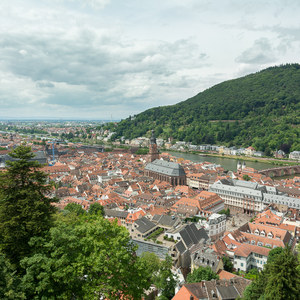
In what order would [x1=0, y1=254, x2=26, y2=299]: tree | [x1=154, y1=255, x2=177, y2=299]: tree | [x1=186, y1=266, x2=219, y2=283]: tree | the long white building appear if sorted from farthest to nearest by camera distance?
the long white building
[x1=186, y1=266, x2=219, y2=283]: tree
[x1=154, y1=255, x2=177, y2=299]: tree
[x1=0, y1=254, x2=26, y2=299]: tree

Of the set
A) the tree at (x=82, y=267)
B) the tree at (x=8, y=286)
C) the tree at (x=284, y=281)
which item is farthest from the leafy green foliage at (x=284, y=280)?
the tree at (x=8, y=286)

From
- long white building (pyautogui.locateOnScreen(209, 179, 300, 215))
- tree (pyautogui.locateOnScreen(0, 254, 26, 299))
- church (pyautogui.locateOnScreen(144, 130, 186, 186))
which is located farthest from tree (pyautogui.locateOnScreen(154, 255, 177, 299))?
church (pyautogui.locateOnScreen(144, 130, 186, 186))

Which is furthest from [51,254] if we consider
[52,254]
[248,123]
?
[248,123]

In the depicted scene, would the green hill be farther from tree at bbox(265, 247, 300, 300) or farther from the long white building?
tree at bbox(265, 247, 300, 300)

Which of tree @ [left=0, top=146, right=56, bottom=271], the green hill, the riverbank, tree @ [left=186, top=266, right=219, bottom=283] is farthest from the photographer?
the green hill

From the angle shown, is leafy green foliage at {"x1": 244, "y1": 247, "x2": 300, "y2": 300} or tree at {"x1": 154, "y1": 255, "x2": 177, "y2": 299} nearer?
leafy green foliage at {"x1": 244, "y1": 247, "x2": 300, "y2": 300}

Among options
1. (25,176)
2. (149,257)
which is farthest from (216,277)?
(25,176)

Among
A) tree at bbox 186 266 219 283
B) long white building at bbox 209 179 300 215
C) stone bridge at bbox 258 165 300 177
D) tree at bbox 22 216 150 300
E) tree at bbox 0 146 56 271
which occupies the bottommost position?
stone bridge at bbox 258 165 300 177
